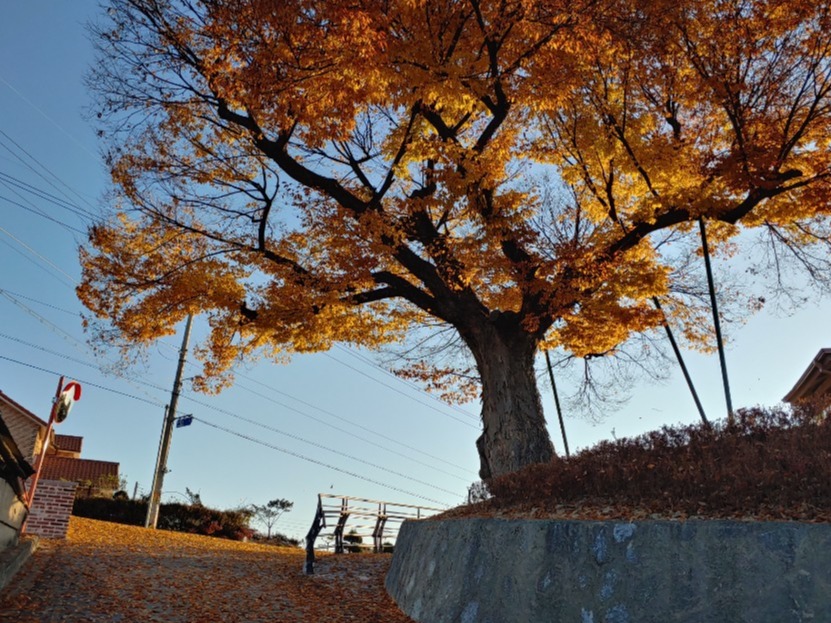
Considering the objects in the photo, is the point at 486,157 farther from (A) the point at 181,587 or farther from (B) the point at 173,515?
(B) the point at 173,515

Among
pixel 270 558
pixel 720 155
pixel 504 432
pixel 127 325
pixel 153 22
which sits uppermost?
pixel 153 22

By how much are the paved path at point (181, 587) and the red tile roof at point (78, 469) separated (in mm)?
22309

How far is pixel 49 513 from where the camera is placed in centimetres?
1206

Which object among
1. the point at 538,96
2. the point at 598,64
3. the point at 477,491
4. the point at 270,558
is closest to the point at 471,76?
the point at 538,96

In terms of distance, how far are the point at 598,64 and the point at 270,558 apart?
39.4 ft

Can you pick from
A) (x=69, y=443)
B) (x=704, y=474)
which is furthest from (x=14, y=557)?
(x=69, y=443)

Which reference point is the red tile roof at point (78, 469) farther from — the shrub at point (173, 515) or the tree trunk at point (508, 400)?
the tree trunk at point (508, 400)

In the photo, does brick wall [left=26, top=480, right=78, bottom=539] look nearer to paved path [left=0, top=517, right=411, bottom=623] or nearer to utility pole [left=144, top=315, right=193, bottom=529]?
paved path [left=0, top=517, right=411, bottom=623]

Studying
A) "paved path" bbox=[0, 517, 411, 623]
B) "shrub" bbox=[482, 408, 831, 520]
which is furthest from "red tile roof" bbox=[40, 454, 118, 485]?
"shrub" bbox=[482, 408, 831, 520]

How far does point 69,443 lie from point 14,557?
1171 inches

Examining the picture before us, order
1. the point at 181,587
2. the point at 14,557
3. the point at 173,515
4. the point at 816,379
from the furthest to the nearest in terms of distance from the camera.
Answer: the point at 173,515
the point at 816,379
the point at 181,587
the point at 14,557

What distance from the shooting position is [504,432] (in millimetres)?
11672

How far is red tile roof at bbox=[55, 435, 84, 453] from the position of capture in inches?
1336

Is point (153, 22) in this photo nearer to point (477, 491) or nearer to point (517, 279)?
point (517, 279)
